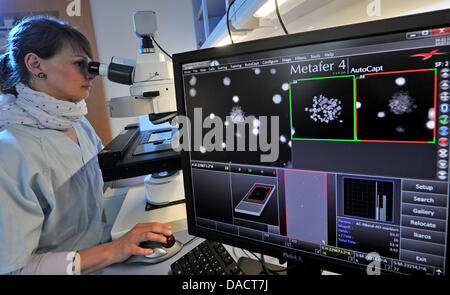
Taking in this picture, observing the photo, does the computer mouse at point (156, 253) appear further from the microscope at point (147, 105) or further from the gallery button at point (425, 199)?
the gallery button at point (425, 199)

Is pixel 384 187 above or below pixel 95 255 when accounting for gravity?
above

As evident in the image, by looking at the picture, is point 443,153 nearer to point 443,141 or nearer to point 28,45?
point 443,141

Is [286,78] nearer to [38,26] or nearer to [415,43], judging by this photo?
[415,43]

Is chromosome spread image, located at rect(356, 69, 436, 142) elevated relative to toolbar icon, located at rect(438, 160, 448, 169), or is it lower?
elevated

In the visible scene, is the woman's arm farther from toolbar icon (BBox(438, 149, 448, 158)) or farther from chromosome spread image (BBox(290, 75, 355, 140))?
toolbar icon (BBox(438, 149, 448, 158))

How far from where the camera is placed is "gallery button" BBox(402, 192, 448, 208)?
1.22ft

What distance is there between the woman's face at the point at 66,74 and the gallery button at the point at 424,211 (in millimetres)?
1115

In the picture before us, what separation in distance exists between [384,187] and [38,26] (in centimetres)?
120

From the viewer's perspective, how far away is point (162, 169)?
0.86m

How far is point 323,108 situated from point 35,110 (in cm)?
93

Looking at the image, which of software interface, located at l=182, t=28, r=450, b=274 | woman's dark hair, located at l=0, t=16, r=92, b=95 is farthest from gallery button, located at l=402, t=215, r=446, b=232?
woman's dark hair, located at l=0, t=16, r=92, b=95

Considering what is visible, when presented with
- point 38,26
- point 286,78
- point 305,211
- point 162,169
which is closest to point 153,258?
point 162,169

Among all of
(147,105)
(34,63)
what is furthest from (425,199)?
(34,63)

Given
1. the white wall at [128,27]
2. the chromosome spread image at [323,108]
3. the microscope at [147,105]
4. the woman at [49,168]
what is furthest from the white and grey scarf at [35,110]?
the white wall at [128,27]
